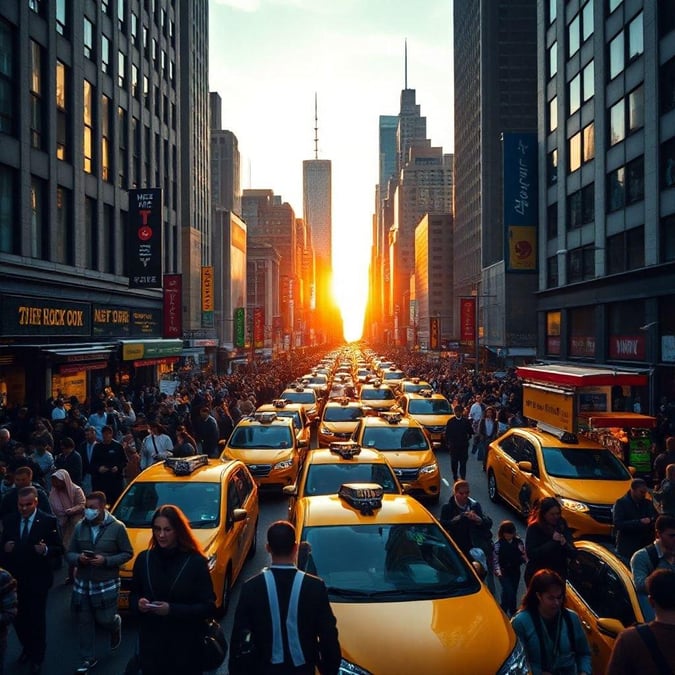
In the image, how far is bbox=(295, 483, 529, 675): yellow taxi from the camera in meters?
4.61

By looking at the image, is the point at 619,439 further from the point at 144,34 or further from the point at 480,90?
the point at 480,90

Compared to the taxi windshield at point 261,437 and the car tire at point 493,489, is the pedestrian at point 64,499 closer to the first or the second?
the taxi windshield at point 261,437

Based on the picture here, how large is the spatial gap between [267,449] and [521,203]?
95.3 ft

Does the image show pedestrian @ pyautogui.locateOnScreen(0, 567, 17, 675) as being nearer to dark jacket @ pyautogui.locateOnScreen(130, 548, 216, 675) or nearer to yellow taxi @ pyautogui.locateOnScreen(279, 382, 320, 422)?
dark jacket @ pyautogui.locateOnScreen(130, 548, 216, 675)

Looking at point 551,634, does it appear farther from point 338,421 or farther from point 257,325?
point 257,325

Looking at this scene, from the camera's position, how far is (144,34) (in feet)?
116

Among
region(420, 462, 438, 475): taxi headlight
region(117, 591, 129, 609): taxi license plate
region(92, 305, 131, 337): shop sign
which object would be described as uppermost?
region(92, 305, 131, 337): shop sign

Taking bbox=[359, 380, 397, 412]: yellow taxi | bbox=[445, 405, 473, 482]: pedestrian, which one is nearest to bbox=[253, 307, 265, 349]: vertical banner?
bbox=[359, 380, 397, 412]: yellow taxi

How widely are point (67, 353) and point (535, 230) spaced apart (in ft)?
88.4

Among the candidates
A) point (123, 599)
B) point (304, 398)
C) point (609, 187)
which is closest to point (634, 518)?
point (123, 599)

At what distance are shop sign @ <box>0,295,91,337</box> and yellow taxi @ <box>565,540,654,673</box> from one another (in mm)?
18550

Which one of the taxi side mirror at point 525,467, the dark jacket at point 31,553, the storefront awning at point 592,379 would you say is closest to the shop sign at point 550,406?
the storefront awning at point 592,379

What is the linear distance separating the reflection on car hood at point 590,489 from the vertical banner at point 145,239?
2206cm

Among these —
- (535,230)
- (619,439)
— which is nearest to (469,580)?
(619,439)
